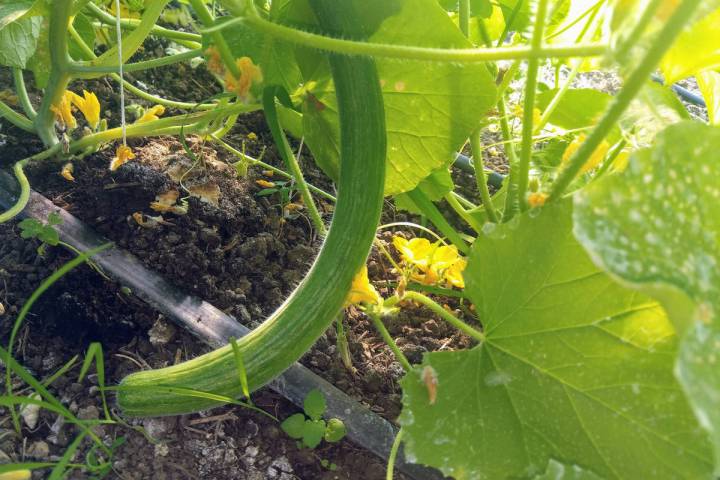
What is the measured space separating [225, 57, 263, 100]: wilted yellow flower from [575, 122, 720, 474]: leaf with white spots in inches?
20.4

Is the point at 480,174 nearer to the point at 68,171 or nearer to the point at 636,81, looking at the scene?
the point at 636,81

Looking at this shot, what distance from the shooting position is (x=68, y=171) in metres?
1.14

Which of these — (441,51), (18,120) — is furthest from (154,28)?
(441,51)

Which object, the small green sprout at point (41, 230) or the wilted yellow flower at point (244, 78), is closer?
the wilted yellow flower at point (244, 78)

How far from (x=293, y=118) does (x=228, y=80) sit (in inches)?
11.2

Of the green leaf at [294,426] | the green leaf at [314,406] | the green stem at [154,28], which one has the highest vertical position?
the green stem at [154,28]

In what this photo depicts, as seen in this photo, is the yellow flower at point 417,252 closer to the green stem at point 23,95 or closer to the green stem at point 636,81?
the green stem at point 636,81

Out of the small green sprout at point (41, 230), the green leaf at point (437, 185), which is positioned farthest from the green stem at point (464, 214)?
the small green sprout at point (41, 230)

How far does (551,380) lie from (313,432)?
39 cm

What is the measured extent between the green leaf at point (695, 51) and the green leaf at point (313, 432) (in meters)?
0.67

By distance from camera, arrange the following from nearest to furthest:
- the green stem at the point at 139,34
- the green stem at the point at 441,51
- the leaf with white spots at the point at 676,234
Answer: the leaf with white spots at the point at 676,234
the green stem at the point at 441,51
the green stem at the point at 139,34

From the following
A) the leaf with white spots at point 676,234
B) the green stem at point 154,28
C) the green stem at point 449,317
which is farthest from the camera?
the green stem at point 154,28

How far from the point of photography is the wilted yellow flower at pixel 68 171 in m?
1.13

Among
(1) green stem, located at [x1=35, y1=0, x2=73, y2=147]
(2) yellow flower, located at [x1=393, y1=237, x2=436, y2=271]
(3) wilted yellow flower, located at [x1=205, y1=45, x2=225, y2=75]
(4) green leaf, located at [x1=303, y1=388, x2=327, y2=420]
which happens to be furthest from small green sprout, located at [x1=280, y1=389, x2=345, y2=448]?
(1) green stem, located at [x1=35, y1=0, x2=73, y2=147]
